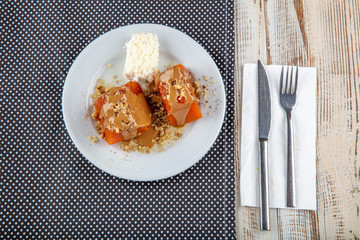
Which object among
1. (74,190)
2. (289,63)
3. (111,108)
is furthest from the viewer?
(289,63)

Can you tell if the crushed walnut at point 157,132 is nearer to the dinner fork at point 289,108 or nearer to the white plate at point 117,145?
the white plate at point 117,145

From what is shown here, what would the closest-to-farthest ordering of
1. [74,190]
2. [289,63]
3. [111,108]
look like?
[111,108] → [74,190] → [289,63]

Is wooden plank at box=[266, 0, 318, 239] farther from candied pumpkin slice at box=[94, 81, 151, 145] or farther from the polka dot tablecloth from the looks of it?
candied pumpkin slice at box=[94, 81, 151, 145]

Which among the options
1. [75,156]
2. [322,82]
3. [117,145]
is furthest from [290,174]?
[75,156]

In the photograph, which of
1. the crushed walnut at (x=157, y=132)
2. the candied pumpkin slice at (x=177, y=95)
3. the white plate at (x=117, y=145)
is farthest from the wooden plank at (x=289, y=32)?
the crushed walnut at (x=157, y=132)

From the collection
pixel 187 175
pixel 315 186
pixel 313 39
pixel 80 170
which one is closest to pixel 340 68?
pixel 313 39

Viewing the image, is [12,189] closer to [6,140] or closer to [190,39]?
[6,140]
